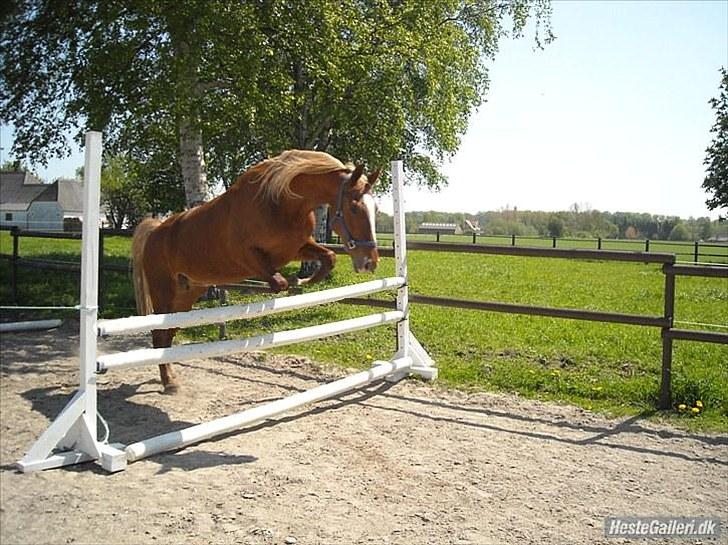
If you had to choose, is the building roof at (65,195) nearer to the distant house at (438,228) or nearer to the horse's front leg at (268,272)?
the horse's front leg at (268,272)

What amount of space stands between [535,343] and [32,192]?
15.9 ft

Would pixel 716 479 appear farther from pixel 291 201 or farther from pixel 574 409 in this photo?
pixel 291 201

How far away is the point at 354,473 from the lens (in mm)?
3092

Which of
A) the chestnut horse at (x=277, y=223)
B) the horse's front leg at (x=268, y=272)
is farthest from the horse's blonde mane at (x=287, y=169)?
the horse's front leg at (x=268, y=272)

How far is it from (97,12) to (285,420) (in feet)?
13.5

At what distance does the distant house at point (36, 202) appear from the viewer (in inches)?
99.6

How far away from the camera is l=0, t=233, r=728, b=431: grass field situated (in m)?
4.54

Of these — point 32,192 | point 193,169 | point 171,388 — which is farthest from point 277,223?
point 193,169

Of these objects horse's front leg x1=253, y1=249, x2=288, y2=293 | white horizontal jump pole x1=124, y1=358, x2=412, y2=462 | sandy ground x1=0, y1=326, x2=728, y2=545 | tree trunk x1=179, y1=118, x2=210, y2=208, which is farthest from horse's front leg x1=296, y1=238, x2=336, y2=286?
tree trunk x1=179, y1=118, x2=210, y2=208

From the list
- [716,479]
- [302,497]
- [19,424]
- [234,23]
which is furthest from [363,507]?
[234,23]

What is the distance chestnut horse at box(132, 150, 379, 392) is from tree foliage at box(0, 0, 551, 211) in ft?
5.05

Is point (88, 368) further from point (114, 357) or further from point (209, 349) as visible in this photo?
point (209, 349)

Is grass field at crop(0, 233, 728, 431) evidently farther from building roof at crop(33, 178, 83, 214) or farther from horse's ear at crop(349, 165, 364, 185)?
horse's ear at crop(349, 165, 364, 185)

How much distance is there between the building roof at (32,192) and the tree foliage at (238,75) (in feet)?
3.98
